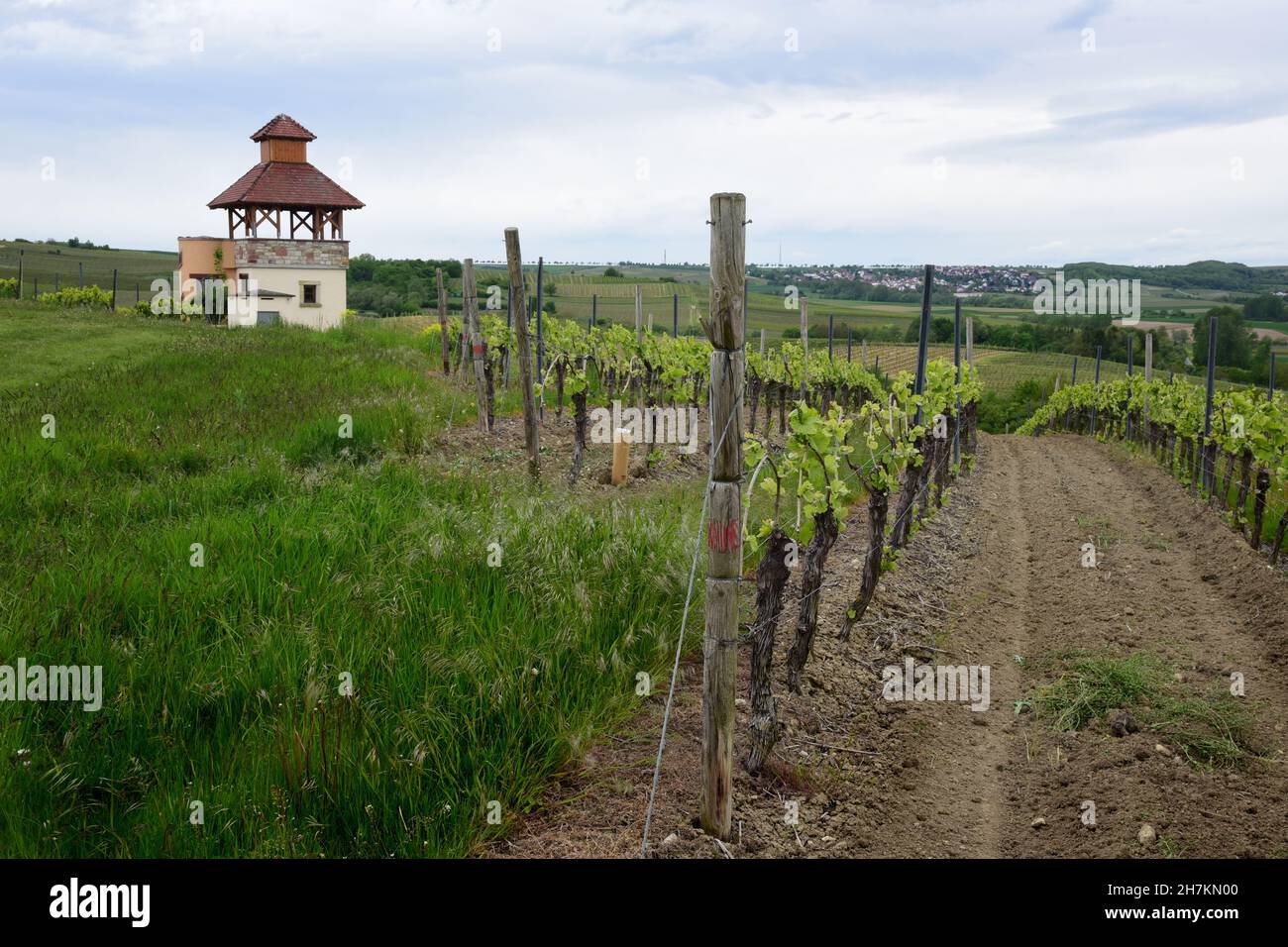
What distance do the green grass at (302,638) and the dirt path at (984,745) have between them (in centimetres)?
46

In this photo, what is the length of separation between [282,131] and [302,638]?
3429cm

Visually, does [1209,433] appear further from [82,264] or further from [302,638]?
[82,264]

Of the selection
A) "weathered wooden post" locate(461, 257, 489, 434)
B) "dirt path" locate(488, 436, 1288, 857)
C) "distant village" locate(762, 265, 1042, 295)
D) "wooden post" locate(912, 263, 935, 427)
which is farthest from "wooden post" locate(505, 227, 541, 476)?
"distant village" locate(762, 265, 1042, 295)

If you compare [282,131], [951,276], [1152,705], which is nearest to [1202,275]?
[951,276]

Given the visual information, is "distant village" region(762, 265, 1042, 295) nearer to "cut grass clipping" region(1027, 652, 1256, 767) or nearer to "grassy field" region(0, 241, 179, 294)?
"grassy field" region(0, 241, 179, 294)

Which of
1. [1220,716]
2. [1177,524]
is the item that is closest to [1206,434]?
[1177,524]

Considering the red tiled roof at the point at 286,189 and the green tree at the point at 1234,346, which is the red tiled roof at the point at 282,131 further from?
the green tree at the point at 1234,346

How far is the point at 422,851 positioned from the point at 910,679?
4.07 m

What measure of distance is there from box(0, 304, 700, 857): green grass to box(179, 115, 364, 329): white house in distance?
80.1 ft

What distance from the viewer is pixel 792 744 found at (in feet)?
18.7

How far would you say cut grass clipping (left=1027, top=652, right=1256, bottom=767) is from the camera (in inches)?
233

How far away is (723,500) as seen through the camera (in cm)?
439

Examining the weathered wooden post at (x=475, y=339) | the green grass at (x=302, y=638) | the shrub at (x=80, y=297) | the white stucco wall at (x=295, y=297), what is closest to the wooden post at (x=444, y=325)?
the weathered wooden post at (x=475, y=339)

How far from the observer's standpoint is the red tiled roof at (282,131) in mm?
35250
